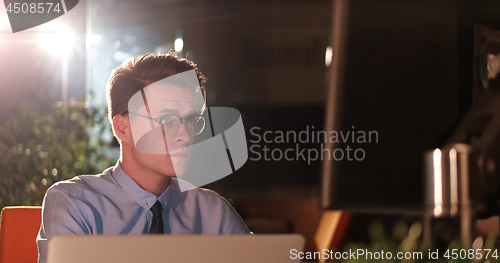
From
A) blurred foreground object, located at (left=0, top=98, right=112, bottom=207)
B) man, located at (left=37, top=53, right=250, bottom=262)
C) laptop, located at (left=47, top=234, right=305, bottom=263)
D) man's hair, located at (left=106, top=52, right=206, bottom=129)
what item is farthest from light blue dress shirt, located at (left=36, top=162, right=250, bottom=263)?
blurred foreground object, located at (left=0, top=98, right=112, bottom=207)

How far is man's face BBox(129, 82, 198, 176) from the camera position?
5.64ft

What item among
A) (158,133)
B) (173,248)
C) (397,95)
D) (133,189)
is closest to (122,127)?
(158,133)

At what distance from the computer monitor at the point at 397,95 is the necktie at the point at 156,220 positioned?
112 centimetres

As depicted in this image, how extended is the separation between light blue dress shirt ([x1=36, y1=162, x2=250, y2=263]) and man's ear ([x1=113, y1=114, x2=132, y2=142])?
0.48ft

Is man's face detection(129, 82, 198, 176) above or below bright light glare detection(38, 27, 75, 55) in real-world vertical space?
below

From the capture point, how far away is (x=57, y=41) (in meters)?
3.23

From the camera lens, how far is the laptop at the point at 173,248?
2.34 feet

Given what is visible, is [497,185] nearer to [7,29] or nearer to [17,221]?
[17,221]

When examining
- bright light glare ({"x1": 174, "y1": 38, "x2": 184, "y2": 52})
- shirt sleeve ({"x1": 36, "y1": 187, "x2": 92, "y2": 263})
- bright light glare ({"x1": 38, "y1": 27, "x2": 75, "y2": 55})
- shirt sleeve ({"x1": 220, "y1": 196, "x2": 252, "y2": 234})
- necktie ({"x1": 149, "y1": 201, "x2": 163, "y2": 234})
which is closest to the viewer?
shirt sleeve ({"x1": 36, "y1": 187, "x2": 92, "y2": 263})

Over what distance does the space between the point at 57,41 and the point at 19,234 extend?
6.77 ft

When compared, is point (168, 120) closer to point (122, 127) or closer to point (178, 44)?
point (122, 127)

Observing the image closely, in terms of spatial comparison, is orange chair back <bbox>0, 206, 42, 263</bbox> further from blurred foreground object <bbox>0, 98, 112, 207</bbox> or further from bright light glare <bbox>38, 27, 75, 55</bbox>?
bright light glare <bbox>38, 27, 75, 55</bbox>

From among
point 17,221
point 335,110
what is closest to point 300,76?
point 335,110

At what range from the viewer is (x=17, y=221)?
5.06 ft
